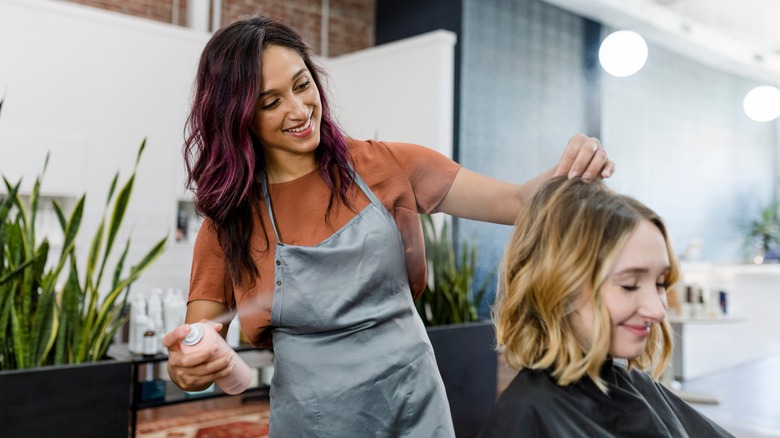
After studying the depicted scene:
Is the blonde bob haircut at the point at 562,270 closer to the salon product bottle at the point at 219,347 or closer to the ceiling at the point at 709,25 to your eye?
the salon product bottle at the point at 219,347

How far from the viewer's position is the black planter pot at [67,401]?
6.49 ft

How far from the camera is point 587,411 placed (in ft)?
3.89

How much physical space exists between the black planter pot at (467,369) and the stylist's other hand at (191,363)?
1993 mm

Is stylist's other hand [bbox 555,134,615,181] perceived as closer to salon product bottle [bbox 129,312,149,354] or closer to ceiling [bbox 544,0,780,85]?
salon product bottle [bbox 129,312,149,354]

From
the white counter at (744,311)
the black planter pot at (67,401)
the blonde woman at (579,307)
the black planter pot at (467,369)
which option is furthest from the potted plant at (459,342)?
the white counter at (744,311)

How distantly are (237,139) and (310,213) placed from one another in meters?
0.21

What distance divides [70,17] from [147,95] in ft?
2.18

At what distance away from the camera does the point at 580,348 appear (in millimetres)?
1146

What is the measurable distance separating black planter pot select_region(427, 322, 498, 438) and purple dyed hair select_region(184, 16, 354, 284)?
5.90 feet

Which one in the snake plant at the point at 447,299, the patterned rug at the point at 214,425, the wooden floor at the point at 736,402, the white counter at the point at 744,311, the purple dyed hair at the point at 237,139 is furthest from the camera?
the white counter at the point at 744,311

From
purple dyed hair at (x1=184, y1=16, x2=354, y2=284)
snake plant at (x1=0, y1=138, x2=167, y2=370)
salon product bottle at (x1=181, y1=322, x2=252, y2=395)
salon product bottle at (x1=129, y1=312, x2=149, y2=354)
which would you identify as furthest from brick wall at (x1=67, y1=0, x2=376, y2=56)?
salon product bottle at (x1=181, y1=322, x2=252, y2=395)

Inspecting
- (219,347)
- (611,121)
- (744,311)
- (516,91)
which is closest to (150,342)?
(219,347)

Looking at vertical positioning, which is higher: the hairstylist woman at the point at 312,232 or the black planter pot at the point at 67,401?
Answer: the hairstylist woman at the point at 312,232

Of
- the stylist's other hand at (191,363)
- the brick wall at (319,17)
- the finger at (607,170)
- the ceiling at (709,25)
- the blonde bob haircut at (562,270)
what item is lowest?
the stylist's other hand at (191,363)
